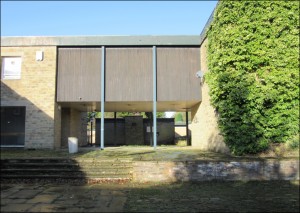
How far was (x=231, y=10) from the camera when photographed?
11.9m

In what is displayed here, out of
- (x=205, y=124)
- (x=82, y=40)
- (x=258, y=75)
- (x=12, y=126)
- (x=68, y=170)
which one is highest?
(x=82, y=40)

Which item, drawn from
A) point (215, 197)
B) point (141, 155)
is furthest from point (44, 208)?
point (141, 155)

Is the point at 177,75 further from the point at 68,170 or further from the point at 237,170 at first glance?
the point at 68,170

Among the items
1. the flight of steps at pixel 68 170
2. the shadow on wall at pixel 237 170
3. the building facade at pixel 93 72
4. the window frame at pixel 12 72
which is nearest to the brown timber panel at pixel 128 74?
the building facade at pixel 93 72

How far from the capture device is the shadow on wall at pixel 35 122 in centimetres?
1571

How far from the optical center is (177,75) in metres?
16.2

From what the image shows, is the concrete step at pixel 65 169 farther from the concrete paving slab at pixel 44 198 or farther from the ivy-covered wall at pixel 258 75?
the ivy-covered wall at pixel 258 75

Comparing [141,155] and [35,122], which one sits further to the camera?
[35,122]

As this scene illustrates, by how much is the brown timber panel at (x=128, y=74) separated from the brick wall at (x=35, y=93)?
9.48 feet

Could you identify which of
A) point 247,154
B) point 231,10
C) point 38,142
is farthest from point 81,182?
point 231,10

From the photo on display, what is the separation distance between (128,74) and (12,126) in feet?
22.5

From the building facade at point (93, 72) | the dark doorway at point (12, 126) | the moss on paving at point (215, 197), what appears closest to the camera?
the moss on paving at point (215, 197)

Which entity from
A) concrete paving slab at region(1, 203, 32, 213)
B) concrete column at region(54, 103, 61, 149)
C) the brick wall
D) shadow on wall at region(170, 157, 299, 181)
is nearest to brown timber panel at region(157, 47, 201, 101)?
concrete column at region(54, 103, 61, 149)

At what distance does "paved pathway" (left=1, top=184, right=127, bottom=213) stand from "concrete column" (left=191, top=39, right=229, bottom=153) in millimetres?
6004
